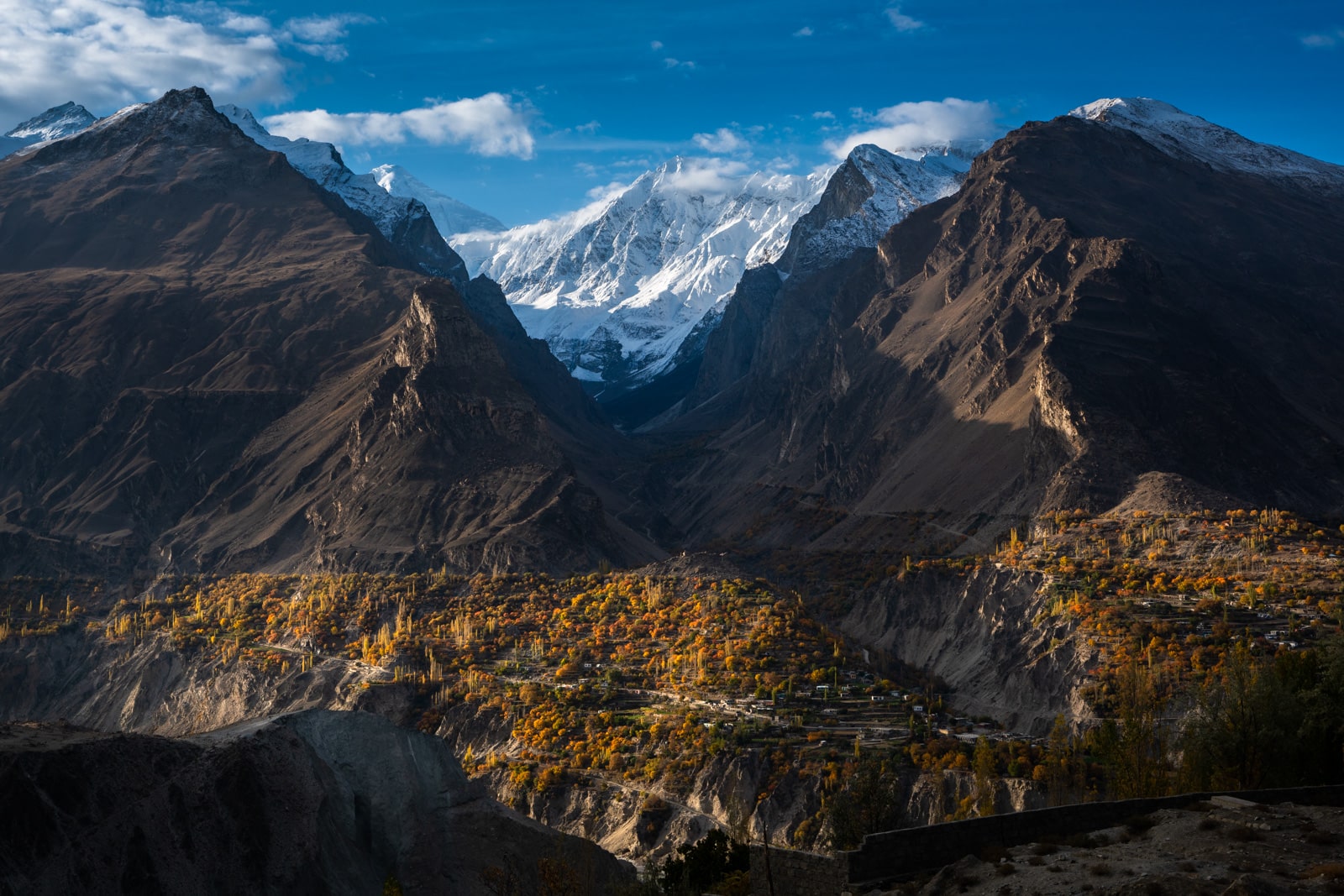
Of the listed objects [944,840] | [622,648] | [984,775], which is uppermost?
[944,840]

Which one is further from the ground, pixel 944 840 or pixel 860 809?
pixel 944 840

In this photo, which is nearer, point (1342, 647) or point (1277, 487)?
point (1342, 647)

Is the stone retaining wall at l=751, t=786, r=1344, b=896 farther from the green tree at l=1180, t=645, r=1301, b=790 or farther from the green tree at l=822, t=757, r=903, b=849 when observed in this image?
the green tree at l=822, t=757, r=903, b=849

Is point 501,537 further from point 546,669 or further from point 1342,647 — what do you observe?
point 1342,647

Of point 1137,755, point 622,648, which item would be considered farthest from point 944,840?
point 622,648

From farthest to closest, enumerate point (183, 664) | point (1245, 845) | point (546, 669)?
1. point (183, 664)
2. point (546, 669)
3. point (1245, 845)

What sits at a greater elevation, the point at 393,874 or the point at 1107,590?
the point at 1107,590

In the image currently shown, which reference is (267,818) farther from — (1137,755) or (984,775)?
(1137,755)

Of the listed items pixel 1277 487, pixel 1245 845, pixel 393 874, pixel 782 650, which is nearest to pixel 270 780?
pixel 393 874

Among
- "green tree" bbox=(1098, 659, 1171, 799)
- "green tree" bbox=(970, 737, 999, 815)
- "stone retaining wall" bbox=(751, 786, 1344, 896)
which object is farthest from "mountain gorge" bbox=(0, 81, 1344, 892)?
"stone retaining wall" bbox=(751, 786, 1344, 896)
